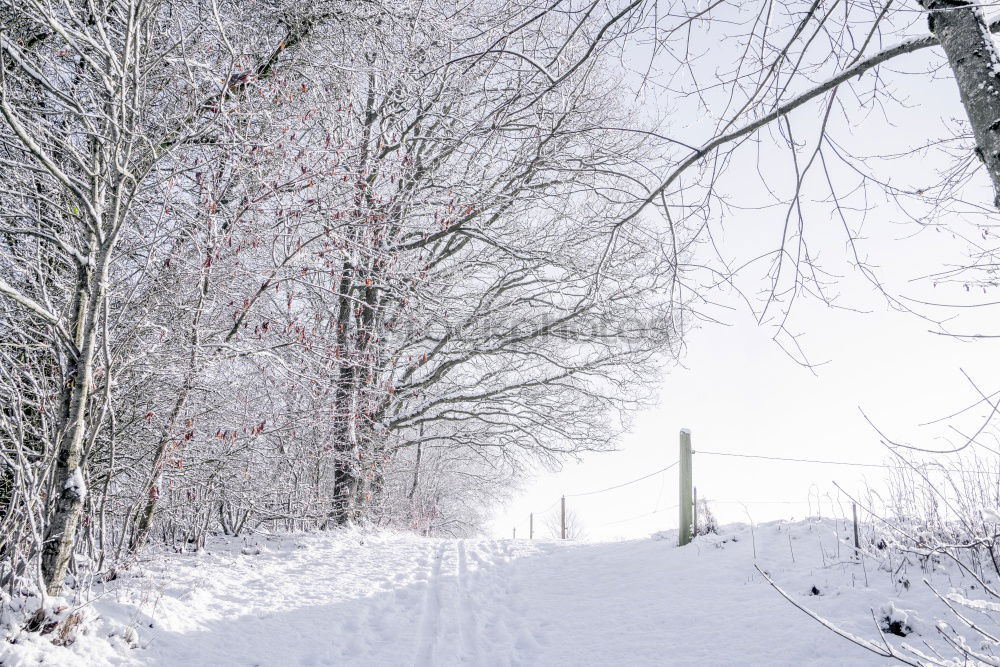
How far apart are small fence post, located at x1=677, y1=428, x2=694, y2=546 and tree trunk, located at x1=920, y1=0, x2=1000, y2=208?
546cm


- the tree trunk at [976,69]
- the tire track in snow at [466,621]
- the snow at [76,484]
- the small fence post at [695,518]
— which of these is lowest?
the tire track in snow at [466,621]

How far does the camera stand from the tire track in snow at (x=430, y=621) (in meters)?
4.12

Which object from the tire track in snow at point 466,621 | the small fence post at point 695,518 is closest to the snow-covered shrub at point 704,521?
the small fence post at point 695,518

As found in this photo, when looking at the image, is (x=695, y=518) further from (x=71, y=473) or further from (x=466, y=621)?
(x=71, y=473)

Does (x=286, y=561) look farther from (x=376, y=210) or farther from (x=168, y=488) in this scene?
(x=376, y=210)

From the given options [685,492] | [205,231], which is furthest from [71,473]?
[685,492]

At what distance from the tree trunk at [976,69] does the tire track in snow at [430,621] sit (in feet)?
13.9

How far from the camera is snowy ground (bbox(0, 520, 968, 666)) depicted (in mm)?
3791

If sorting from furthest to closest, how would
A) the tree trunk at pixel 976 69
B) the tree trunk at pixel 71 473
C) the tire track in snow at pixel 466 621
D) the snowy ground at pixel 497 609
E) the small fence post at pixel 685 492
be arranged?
the small fence post at pixel 685 492 → the tire track in snow at pixel 466 621 → the snowy ground at pixel 497 609 → the tree trunk at pixel 71 473 → the tree trunk at pixel 976 69

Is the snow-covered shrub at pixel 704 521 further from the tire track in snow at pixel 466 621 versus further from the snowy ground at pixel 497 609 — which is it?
the tire track in snow at pixel 466 621

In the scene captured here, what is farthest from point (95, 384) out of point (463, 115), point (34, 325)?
point (463, 115)

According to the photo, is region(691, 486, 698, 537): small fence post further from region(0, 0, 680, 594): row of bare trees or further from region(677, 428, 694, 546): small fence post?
region(0, 0, 680, 594): row of bare trees

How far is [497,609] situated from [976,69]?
205 inches

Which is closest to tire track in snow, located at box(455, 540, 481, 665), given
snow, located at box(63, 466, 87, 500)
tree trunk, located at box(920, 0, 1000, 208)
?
snow, located at box(63, 466, 87, 500)
